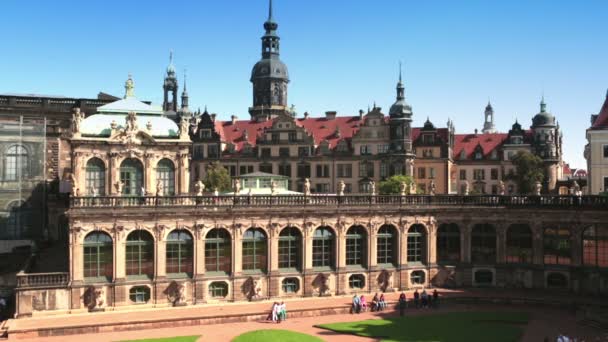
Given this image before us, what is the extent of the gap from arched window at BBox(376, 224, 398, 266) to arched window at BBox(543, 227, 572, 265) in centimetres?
1166

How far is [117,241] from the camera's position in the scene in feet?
140

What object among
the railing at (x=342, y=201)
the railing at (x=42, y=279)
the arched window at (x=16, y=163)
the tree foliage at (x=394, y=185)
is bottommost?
the railing at (x=42, y=279)

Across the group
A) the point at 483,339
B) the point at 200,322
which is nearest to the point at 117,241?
the point at 200,322

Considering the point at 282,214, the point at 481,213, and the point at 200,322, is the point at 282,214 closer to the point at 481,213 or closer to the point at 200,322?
the point at 200,322

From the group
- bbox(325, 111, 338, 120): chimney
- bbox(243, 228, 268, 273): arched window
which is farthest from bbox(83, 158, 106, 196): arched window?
bbox(325, 111, 338, 120): chimney

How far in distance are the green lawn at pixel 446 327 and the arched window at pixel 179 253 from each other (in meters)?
11.3

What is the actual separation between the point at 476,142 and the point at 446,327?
6857cm

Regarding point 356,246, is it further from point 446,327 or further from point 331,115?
point 331,115

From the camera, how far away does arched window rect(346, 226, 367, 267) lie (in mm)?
49312

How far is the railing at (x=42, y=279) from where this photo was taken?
131ft

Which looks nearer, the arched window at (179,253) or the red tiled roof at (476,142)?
the arched window at (179,253)

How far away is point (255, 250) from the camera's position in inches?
1836

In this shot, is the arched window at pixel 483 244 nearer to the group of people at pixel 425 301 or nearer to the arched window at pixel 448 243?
the arched window at pixel 448 243

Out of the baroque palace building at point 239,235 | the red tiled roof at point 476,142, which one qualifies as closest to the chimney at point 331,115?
the red tiled roof at point 476,142
